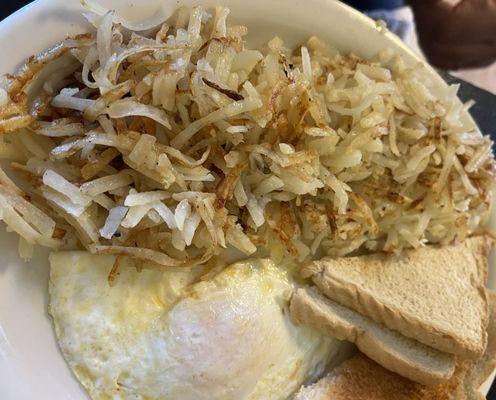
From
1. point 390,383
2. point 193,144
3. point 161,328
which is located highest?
point 193,144

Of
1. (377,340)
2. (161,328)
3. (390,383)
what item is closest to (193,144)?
(161,328)

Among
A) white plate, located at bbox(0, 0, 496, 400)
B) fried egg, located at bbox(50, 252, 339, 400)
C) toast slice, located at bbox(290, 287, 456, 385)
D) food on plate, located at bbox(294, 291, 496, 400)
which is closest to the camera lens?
white plate, located at bbox(0, 0, 496, 400)

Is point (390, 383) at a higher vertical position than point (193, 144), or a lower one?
lower

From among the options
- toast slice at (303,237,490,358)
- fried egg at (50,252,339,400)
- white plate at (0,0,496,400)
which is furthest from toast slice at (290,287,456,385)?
white plate at (0,0,496,400)

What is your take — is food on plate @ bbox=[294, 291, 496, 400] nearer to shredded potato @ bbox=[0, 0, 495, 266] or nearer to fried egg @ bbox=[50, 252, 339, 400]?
fried egg @ bbox=[50, 252, 339, 400]

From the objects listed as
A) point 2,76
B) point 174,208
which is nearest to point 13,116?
point 2,76

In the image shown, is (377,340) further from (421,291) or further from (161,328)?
(161,328)
